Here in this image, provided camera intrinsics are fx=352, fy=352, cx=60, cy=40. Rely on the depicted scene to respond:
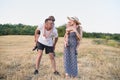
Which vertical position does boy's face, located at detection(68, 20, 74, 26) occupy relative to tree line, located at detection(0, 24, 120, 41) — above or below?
above

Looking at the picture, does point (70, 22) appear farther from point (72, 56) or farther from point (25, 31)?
point (25, 31)

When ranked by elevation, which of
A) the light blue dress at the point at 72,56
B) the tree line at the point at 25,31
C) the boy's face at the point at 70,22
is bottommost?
the tree line at the point at 25,31

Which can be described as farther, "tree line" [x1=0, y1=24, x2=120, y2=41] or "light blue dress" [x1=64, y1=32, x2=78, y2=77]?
"tree line" [x1=0, y1=24, x2=120, y2=41]

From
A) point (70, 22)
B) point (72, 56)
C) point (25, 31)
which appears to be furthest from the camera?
point (25, 31)

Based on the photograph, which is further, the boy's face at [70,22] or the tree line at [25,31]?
the tree line at [25,31]

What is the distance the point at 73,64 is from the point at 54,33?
45.9 inches

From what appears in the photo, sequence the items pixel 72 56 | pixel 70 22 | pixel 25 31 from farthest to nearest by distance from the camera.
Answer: pixel 25 31
pixel 72 56
pixel 70 22

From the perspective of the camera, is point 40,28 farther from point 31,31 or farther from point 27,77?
point 31,31

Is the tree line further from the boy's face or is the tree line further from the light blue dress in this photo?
the boy's face

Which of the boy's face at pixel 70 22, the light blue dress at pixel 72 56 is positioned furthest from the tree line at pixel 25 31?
the boy's face at pixel 70 22

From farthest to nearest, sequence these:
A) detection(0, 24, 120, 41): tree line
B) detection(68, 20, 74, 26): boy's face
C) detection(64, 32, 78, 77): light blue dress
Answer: detection(0, 24, 120, 41): tree line
detection(64, 32, 78, 77): light blue dress
detection(68, 20, 74, 26): boy's face

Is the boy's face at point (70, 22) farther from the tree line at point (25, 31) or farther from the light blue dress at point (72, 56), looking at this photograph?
the tree line at point (25, 31)

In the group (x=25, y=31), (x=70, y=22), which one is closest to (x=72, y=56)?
(x=70, y=22)

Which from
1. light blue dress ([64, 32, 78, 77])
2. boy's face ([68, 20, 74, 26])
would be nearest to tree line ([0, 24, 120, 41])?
light blue dress ([64, 32, 78, 77])
